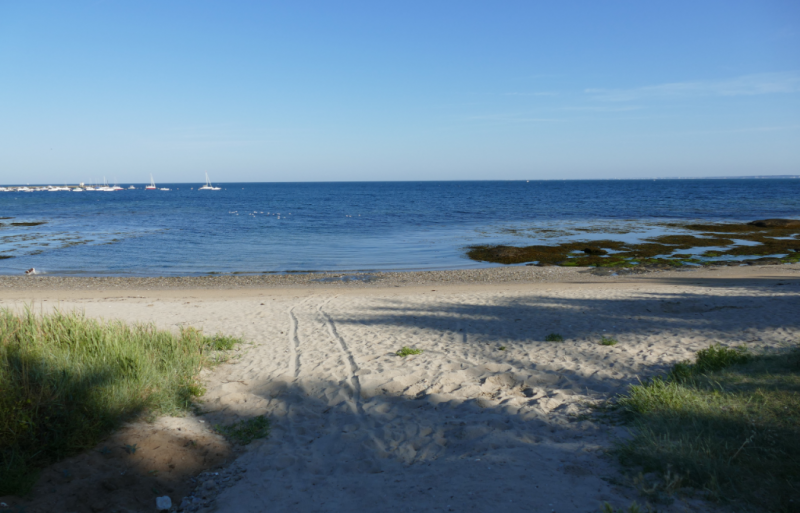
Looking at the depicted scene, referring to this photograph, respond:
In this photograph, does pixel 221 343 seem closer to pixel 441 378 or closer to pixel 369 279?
pixel 441 378

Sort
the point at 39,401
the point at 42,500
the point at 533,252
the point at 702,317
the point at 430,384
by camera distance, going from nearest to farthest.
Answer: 1. the point at 42,500
2. the point at 39,401
3. the point at 430,384
4. the point at 702,317
5. the point at 533,252

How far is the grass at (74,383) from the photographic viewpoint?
15.4 feet

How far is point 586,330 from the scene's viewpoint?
1007cm

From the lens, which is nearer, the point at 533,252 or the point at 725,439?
the point at 725,439

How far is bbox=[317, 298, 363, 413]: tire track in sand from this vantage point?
6922mm

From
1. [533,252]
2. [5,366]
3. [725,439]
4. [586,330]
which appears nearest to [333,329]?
[586,330]

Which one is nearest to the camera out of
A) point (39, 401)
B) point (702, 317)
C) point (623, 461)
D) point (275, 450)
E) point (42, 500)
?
point (42, 500)

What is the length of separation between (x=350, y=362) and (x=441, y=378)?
179cm

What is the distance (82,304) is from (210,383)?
928 centimetres

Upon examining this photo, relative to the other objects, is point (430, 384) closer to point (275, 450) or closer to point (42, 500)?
point (275, 450)

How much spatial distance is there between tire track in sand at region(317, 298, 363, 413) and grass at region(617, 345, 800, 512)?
11.1 ft

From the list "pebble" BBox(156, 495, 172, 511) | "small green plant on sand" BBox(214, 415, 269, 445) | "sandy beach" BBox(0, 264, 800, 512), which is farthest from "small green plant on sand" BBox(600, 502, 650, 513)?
"small green plant on sand" BBox(214, 415, 269, 445)

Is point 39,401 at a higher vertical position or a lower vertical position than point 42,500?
higher

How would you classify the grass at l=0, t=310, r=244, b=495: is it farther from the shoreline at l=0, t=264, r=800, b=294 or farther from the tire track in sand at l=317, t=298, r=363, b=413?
the shoreline at l=0, t=264, r=800, b=294
